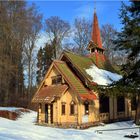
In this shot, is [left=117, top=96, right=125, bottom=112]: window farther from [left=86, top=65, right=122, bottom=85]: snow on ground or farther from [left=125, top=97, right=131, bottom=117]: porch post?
[left=86, top=65, right=122, bottom=85]: snow on ground

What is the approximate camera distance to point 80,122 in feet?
91.0

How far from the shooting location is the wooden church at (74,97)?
2819 centimetres

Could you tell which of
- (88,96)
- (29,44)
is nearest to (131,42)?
(88,96)

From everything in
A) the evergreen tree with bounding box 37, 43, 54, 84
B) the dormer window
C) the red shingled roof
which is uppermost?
the evergreen tree with bounding box 37, 43, 54, 84

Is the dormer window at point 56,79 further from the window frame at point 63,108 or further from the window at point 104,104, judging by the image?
the window at point 104,104

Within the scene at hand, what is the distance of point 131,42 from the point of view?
24.6 meters

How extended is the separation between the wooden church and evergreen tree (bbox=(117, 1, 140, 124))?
299cm

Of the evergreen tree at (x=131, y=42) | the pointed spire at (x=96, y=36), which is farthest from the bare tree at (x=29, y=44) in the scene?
the evergreen tree at (x=131, y=42)

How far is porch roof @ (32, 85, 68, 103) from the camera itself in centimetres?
2825

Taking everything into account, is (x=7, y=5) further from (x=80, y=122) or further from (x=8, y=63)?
(x=80, y=122)

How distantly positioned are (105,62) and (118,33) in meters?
9.60

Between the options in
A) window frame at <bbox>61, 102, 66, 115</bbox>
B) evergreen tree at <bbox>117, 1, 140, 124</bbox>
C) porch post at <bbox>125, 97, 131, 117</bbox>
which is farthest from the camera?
porch post at <bbox>125, 97, 131, 117</bbox>

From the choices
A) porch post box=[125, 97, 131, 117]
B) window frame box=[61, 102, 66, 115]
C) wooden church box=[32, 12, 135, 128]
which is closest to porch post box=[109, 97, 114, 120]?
wooden church box=[32, 12, 135, 128]

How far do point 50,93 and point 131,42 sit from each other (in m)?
8.75
